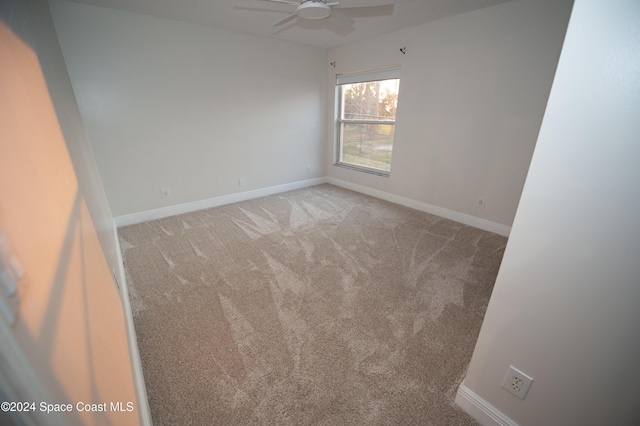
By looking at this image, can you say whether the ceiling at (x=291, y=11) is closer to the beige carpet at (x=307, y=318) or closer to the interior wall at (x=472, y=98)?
the interior wall at (x=472, y=98)

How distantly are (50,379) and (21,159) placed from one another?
1.26 ft

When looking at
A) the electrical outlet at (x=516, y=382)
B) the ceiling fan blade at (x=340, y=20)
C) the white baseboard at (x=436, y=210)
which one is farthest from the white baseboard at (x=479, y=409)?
the ceiling fan blade at (x=340, y=20)

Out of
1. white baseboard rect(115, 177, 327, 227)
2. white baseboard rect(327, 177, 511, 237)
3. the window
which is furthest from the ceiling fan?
white baseboard rect(115, 177, 327, 227)

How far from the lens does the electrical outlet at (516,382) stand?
979mm

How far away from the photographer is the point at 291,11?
258 centimetres

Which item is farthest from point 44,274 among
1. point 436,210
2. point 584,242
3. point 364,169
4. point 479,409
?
point 364,169

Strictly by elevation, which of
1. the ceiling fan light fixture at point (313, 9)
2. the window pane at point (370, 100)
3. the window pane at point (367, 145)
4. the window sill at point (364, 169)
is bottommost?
the window sill at point (364, 169)

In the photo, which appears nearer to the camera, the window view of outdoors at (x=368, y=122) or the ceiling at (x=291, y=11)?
the ceiling at (x=291, y=11)

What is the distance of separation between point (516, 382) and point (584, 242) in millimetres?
647

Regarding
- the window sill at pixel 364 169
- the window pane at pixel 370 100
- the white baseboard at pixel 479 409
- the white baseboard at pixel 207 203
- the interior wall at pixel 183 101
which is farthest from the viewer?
the window sill at pixel 364 169

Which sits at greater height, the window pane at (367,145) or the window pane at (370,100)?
the window pane at (370,100)

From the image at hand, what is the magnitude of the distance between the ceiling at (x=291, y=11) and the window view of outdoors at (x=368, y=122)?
785 millimetres

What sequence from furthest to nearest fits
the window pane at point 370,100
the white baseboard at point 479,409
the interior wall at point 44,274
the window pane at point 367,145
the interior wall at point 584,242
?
1. the window pane at point 367,145
2. the window pane at point 370,100
3. the white baseboard at point 479,409
4. the interior wall at point 584,242
5. the interior wall at point 44,274

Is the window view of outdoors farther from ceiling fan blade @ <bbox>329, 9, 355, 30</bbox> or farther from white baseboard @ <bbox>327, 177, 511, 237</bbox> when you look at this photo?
ceiling fan blade @ <bbox>329, 9, 355, 30</bbox>
